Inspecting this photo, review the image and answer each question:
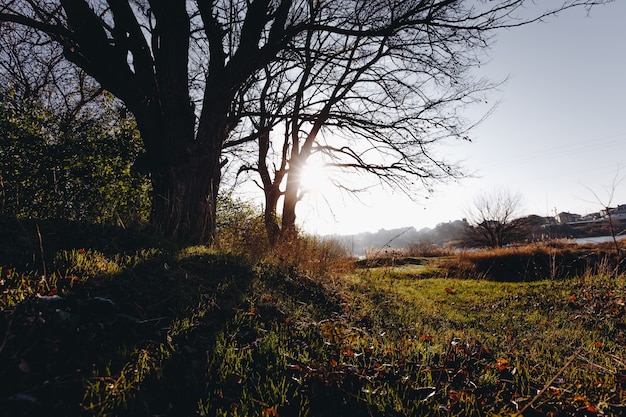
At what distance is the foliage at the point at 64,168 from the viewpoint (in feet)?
17.5

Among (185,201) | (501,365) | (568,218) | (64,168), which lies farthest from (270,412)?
(568,218)

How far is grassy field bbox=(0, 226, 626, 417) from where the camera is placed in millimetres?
1652

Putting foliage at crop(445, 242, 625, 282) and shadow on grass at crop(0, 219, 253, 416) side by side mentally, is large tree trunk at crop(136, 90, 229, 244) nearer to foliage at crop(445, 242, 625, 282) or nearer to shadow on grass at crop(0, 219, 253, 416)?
shadow on grass at crop(0, 219, 253, 416)

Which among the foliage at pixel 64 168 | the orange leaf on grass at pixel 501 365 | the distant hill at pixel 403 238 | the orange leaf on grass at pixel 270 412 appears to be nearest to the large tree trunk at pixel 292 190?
the distant hill at pixel 403 238

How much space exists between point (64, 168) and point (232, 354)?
5488 millimetres

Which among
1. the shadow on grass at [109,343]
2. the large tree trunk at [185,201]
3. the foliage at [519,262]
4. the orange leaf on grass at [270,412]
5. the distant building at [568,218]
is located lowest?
the foliage at [519,262]

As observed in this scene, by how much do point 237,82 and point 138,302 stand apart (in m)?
4.12

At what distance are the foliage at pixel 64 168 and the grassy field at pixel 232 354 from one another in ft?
7.49

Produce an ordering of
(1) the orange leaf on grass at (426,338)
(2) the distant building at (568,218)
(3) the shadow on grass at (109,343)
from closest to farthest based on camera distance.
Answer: (3) the shadow on grass at (109,343) < (1) the orange leaf on grass at (426,338) < (2) the distant building at (568,218)

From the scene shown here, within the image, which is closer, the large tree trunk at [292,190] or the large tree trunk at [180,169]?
the large tree trunk at [180,169]

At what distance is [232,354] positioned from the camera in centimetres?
214

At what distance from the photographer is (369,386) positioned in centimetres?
203

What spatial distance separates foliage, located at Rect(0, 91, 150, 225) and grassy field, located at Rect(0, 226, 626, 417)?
228 centimetres

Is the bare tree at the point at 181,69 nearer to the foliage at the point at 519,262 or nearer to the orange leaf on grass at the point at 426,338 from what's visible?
the orange leaf on grass at the point at 426,338
